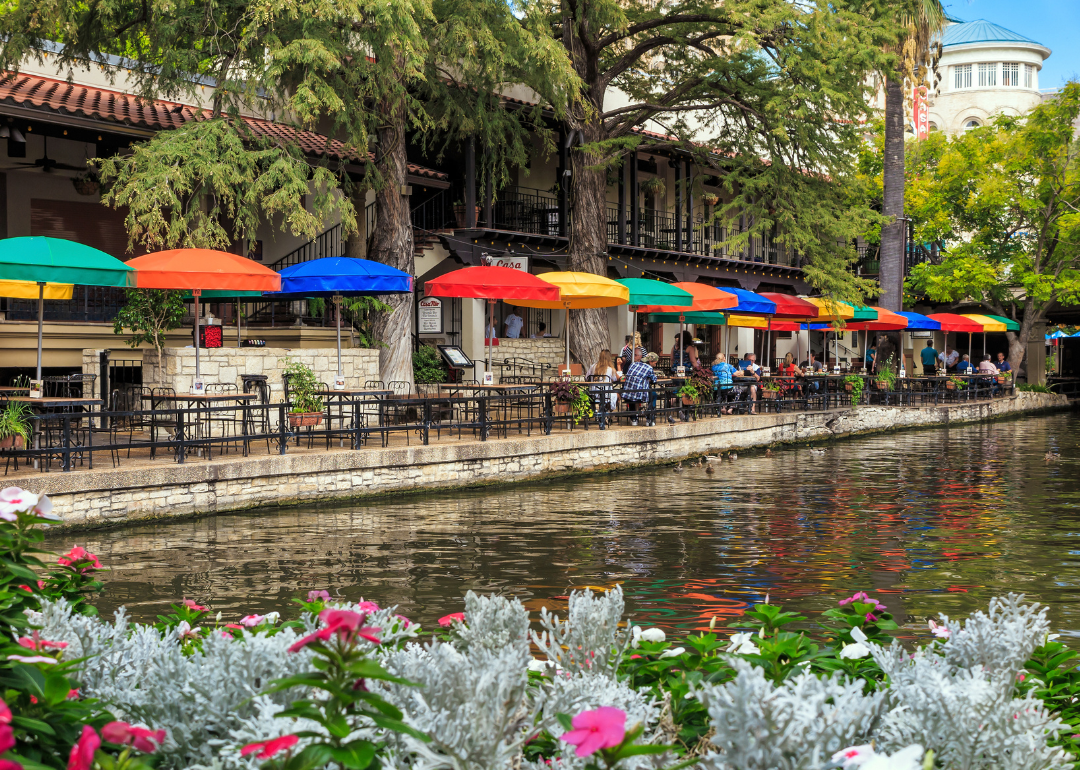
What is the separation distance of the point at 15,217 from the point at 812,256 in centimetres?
1581

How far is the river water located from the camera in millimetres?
7293

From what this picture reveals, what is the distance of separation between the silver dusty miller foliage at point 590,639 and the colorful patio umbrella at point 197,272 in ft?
31.6

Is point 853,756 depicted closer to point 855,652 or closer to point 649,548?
point 855,652

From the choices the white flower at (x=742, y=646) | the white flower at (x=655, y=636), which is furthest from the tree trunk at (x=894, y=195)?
the white flower at (x=742, y=646)

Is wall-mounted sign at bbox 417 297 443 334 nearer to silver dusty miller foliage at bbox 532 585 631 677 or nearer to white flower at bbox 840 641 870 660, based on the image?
silver dusty miller foliage at bbox 532 585 631 677

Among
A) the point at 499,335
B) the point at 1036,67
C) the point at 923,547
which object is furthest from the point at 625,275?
the point at 1036,67

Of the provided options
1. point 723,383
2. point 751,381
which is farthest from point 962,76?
point 723,383

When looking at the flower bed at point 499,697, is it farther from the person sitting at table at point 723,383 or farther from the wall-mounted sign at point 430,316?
the wall-mounted sign at point 430,316

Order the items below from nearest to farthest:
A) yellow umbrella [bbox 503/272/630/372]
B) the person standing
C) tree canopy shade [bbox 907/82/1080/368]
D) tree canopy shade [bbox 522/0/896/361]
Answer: yellow umbrella [bbox 503/272/630/372] → tree canopy shade [bbox 522/0/896/361] → the person standing → tree canopy shade [bbox 907/82/1080/368]

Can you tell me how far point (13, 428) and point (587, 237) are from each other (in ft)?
48.0

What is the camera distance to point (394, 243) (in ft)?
58.3

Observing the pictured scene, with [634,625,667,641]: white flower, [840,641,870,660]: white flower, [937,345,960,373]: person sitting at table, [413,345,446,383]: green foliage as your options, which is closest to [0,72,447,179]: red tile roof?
[413,345,446,383]: green foliage

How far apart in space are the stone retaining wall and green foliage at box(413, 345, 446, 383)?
620cm

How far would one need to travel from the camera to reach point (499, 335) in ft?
80.3
